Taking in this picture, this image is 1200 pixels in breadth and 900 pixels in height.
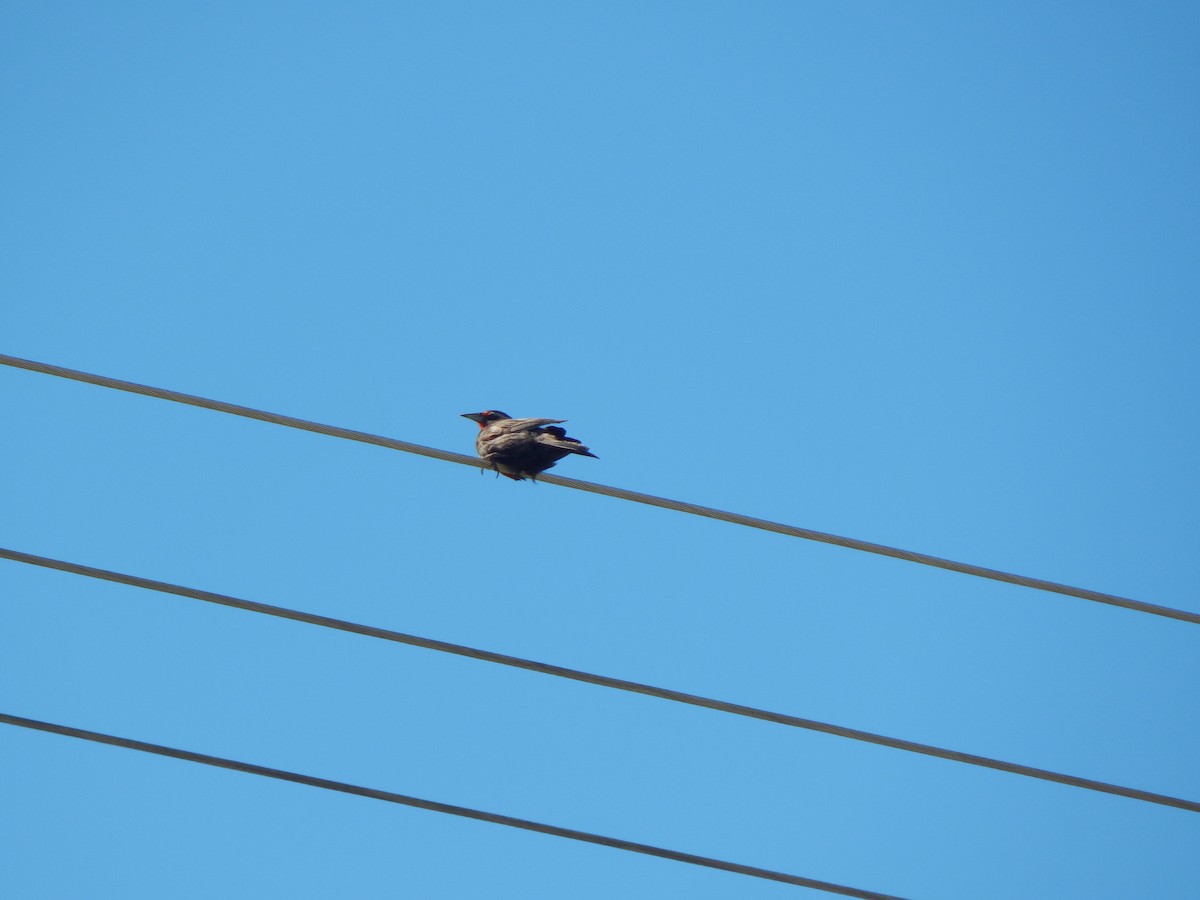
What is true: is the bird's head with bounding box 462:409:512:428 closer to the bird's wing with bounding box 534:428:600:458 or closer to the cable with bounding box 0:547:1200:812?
the bird's wing with bounding box 534:428:600:458

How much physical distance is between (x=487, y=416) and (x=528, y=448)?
1453mm

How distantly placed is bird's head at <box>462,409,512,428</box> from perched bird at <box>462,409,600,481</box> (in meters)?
0.86

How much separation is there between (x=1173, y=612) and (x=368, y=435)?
4.20 m

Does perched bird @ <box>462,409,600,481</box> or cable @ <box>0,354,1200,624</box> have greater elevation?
perched bird @ <box>462,409,600,481</box>

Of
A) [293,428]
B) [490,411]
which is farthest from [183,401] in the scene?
[490,411]

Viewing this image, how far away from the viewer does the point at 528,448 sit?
941 cm

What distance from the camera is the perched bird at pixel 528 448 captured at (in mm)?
9219

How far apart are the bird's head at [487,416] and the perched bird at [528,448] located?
86cm

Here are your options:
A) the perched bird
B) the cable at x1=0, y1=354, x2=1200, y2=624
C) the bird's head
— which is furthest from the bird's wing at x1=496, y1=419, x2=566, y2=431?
the cable at x1=0, y1=354, x2=1200, y2=624

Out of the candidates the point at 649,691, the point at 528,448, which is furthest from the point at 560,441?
the point at 649,691

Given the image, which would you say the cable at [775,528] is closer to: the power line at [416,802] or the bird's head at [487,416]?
the power line at [416,802]

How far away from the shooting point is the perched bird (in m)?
9.22

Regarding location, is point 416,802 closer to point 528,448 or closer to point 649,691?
point 649,691

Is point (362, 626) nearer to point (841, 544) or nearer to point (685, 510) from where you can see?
point (685, 510)
